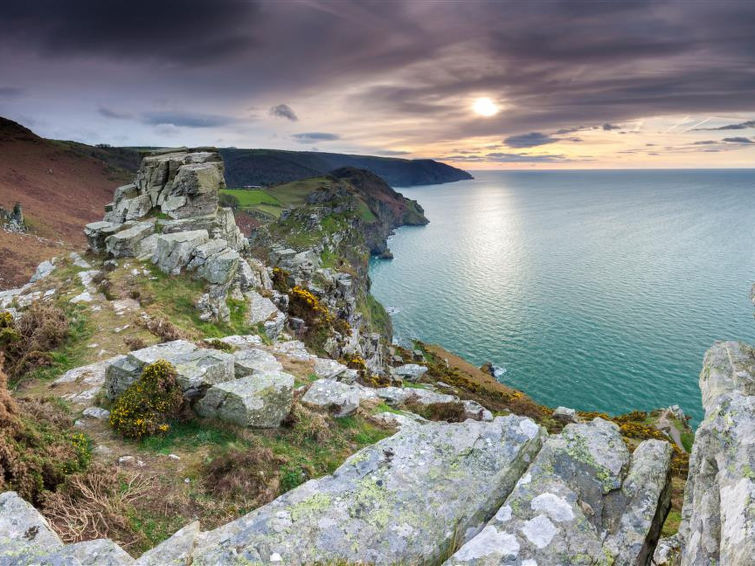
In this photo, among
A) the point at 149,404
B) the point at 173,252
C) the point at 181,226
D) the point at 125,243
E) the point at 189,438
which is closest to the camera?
the point at 189,438

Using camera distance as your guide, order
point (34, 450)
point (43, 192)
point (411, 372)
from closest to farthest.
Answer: point (34, 450), point (411, 372), point (43, 192)

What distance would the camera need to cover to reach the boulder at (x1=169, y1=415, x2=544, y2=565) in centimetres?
818

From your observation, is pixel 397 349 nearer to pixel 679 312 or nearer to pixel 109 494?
pixel 109 494

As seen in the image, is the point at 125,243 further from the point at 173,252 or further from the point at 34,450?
the point at 34,450

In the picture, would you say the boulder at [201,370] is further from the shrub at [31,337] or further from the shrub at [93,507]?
the shrub at [31,337]

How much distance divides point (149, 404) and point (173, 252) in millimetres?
22543

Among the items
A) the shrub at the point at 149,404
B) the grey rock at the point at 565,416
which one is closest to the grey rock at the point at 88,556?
the shrub at the point at 149,404

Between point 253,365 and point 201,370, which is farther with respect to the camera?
point 253,365

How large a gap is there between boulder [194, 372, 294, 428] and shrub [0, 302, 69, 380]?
34.5ft

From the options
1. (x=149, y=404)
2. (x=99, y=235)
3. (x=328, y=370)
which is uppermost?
(x=99, y=235)

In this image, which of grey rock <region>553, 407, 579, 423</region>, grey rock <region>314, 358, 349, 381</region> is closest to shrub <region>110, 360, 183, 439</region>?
grey rock <region>314, 358, 349, 381</region>

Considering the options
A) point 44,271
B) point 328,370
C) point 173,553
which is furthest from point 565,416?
point 44,271

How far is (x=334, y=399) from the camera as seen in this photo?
17.7 m

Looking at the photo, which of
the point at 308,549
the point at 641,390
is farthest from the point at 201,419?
→ the point at 641,390
